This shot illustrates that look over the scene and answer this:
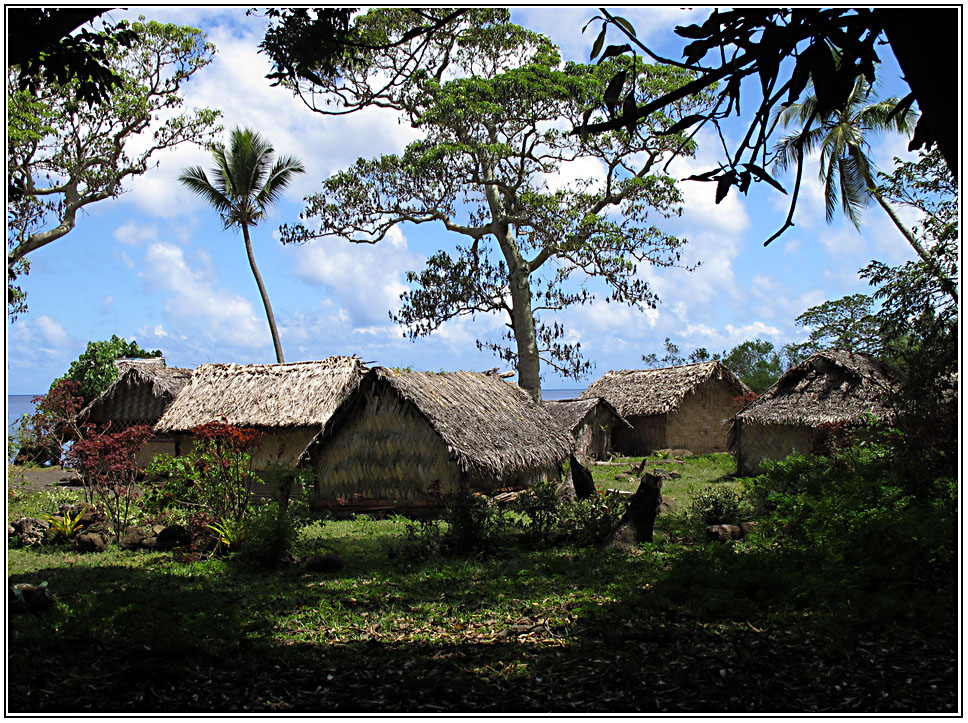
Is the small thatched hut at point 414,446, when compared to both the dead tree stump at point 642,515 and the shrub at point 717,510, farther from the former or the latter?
the dead tree stump at point 642,515

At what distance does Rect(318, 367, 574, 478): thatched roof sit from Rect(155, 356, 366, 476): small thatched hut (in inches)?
146

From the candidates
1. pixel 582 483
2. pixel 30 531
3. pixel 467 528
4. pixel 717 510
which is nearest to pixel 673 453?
pixel 582 483

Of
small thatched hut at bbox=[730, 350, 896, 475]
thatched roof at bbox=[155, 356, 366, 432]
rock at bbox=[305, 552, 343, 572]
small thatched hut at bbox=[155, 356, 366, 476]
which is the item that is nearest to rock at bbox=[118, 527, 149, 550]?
rock at bbox=[305, 552, 343, 572]

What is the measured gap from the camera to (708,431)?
29.4m

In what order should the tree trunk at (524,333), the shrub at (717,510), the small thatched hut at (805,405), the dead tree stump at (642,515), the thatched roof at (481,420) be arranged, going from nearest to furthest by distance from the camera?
the dead tree stump at (642,515) → the shrub at (717,510) → the thatched roof at (481,420) → the small thatched hut at (805,405) → the tree trunk at (524,333)

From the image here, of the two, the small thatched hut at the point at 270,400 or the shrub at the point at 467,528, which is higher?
the small thatched hut at the point at 270,400

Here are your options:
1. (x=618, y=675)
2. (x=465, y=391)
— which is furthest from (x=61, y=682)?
(x=465, y=391)

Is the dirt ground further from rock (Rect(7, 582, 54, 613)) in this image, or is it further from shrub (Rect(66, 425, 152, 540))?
rock (Rect(7, 582, 54, 613))

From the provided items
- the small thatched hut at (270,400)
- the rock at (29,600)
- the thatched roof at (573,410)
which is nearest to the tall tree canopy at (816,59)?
the rock at (29,600)

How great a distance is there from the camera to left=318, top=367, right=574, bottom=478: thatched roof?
13.2m

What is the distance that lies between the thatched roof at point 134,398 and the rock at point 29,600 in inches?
760

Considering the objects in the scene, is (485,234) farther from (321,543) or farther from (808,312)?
(808,312)

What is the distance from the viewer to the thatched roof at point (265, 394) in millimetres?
18766

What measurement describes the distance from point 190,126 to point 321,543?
17625 millimetres
